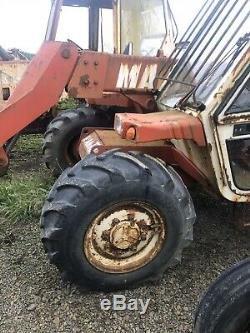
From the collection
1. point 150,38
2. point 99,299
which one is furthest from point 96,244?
point 150,38

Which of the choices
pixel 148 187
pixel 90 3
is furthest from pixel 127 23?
pixel 148 187

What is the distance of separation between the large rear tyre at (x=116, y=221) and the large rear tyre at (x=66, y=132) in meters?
1.91

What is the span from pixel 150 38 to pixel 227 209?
6.90 ft

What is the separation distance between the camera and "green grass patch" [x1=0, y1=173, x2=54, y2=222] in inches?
162

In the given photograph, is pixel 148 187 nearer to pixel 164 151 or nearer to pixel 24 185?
pixel 164 151

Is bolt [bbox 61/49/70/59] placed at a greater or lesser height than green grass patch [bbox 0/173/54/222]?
greater

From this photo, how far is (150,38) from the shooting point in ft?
16.6

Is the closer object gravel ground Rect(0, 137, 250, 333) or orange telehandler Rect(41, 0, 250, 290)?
gravel ground Rect(0, 137, 250, 333)

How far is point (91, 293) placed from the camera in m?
2.96

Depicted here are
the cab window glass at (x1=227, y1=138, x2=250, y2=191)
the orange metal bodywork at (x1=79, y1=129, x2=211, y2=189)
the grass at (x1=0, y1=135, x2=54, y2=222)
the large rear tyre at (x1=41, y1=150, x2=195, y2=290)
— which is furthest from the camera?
the grass at (x1=0, y1=135, x2=54, y2=222)

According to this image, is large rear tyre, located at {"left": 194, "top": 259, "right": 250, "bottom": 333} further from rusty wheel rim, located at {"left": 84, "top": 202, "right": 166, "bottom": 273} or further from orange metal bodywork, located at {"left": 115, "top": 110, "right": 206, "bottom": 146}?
orange metal bodywork, located at {"left": 115, "top": 110, "right": 206, "bottom": 146}

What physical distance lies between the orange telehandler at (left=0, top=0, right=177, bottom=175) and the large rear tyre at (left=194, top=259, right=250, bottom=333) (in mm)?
2524

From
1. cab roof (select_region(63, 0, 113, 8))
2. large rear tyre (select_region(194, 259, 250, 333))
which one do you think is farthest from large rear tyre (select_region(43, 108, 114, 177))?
large rear tyre (select_region(194, 259, 250, 333))

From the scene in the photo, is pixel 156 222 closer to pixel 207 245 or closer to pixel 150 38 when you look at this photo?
pixel 207 245
